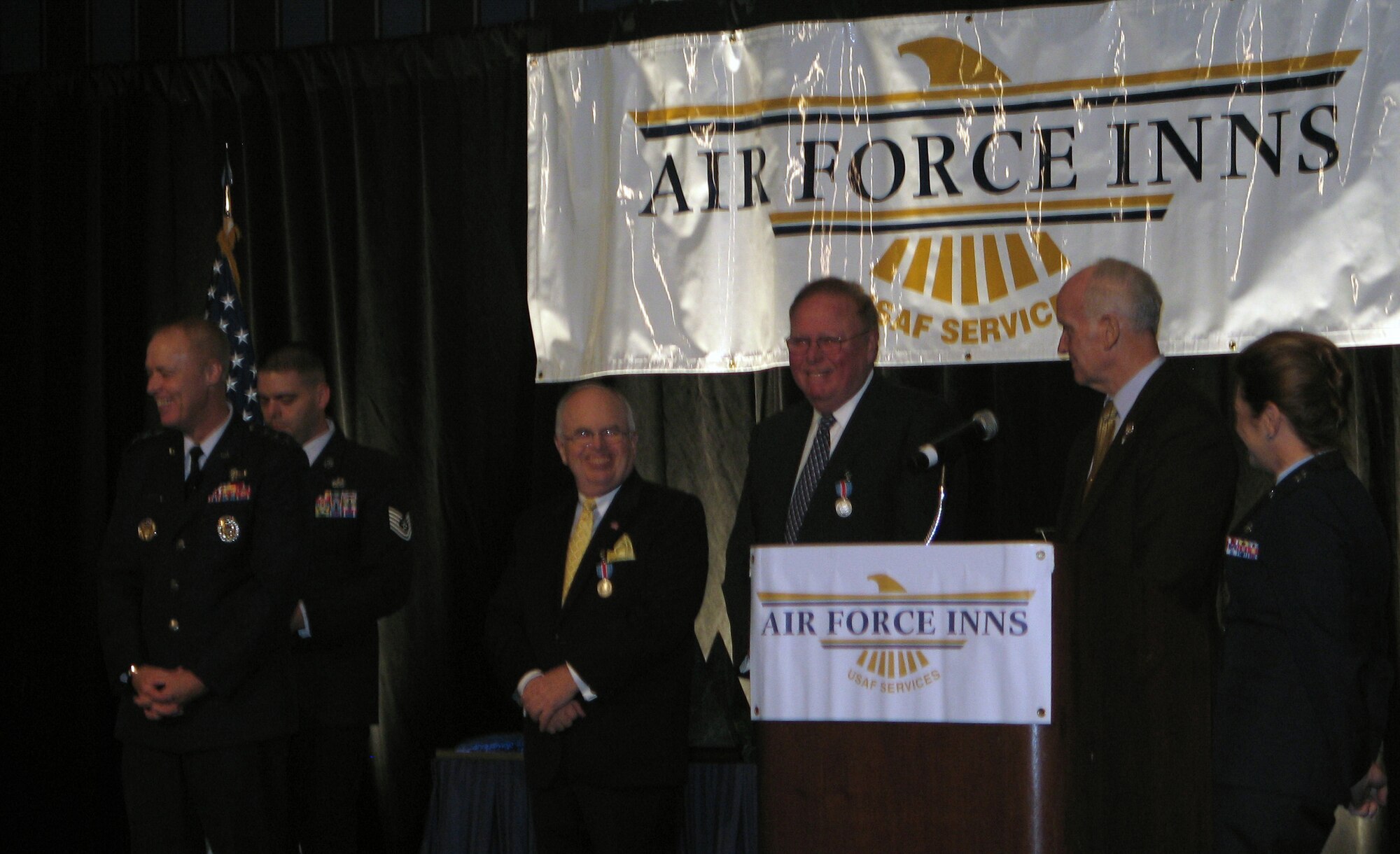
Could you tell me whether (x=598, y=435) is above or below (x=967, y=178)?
below

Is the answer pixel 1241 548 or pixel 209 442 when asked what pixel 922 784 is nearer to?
pixel 1241 548

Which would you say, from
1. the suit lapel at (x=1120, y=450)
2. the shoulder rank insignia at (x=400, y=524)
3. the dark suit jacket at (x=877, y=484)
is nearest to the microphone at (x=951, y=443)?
the suit lapel at (x=1120, y=450)

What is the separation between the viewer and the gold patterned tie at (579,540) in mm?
3426

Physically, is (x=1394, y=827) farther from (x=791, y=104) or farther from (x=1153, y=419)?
(x=791, y=104)

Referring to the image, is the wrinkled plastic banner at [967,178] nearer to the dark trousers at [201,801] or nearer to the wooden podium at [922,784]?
the dark trousers at [201,801]

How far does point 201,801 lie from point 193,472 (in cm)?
73

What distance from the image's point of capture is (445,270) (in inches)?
187

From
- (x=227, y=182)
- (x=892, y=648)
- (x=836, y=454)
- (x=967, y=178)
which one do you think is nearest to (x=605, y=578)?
(x=836, y=454)

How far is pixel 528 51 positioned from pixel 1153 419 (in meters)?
2.71

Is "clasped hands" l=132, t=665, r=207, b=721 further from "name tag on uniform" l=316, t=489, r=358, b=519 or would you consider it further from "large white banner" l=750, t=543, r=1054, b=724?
"large white banner" l=750, t=543, r=1054, b=724

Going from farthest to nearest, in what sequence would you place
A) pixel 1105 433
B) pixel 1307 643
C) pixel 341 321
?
pixel 341 321 < pixel 1105 433 < pixel 1307 643

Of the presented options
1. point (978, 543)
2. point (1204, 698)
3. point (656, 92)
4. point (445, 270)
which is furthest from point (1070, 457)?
point (445, 270)

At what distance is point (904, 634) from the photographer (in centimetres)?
193

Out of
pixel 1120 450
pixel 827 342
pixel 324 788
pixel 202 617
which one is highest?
pixel 827 342
